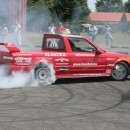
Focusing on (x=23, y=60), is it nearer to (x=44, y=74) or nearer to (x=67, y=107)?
(x=44, y=74)

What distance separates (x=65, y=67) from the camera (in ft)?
35.7

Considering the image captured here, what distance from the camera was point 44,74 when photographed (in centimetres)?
1064

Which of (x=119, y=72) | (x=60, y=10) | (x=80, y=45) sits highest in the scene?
(x=60, y=10)

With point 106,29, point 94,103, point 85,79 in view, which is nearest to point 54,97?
point 94,103

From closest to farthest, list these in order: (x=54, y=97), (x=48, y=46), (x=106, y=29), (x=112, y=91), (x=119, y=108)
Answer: (x=119, y=108) < (x=54, y=97) < (x=112, y=91) < (x=48, y=46) < (x=106, y=29)

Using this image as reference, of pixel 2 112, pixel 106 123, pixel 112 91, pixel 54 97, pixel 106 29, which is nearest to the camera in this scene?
pixel 106 123

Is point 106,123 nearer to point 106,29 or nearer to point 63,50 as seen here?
point 63,50

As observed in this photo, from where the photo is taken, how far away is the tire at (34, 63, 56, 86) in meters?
10.6

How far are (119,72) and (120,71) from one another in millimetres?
42

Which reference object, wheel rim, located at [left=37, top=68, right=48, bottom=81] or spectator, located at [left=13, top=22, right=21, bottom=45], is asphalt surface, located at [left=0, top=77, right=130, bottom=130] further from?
spectator, located at [left=13, top=22, right=21, bottom=45]

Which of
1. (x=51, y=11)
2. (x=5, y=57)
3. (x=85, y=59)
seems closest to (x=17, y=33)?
(x=85, y=59)

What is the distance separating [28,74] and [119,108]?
3453 mm

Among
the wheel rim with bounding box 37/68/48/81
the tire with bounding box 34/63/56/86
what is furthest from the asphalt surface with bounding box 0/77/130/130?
the wheel rim with bounding box 37/68/48/81

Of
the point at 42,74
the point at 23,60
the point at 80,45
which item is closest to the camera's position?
the point at 23,60
